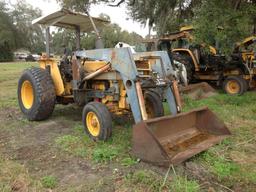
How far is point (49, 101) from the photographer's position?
650 cm

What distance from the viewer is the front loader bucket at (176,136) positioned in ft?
13.9

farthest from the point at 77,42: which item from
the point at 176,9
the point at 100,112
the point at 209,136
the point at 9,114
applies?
the point at 176,9

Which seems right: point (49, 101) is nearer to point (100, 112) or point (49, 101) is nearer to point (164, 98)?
point (100, 112)

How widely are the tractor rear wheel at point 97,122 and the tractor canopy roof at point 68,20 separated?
221cm

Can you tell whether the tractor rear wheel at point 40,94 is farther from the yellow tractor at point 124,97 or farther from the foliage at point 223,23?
the foliage at point 223,23

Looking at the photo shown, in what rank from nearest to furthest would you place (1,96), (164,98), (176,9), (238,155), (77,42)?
(238,155), (164,98), (77,42), (1,96), (176,9)

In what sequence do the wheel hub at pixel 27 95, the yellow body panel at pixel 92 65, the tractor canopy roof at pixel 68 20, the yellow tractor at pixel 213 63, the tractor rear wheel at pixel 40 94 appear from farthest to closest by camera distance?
the yellow tractor at pixel 213 63 < the wheel hub at pixel 27 95 < the tractor canopy roof at pixel 68 20 < the tractor rear wheel at pixel 40 94 < the yellow body panel at pixel 92 65

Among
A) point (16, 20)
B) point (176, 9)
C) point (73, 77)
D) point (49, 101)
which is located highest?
point (16, 20)

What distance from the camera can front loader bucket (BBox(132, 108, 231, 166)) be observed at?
4.24m

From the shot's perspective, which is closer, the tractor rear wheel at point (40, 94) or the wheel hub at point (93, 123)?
the wheel hub at point (93, 123)

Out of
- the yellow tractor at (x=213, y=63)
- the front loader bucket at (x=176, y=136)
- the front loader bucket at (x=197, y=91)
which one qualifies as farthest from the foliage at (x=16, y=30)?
the front loader bucket at (x=176, y=136)

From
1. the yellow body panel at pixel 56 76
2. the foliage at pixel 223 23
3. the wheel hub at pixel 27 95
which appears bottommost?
the wheel hub at pixel 27 95

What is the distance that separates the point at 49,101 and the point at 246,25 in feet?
14.8

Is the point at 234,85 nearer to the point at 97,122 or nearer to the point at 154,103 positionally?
the point at 154,103
